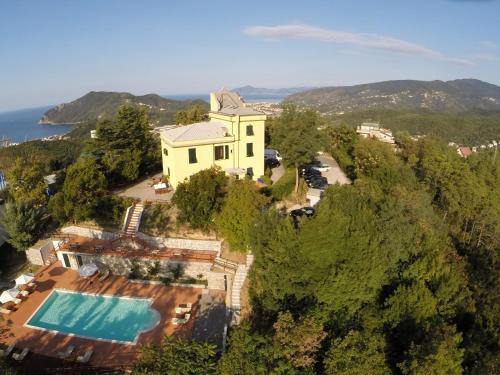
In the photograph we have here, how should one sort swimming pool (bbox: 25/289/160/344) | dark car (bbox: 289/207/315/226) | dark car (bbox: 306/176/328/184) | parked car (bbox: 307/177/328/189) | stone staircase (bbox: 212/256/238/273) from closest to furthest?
swimming pool (bbox: 25/289/160/344) < stone staircase (bbox: 212/256/238/273) < dark car (bbox: 289/207/315/226) < parked car (bbox: 307/177/328/189) < dark car (bbox: 306/176/328/184)

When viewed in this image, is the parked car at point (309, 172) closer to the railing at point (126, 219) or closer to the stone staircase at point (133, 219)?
the stone staircase at point (133, 219)

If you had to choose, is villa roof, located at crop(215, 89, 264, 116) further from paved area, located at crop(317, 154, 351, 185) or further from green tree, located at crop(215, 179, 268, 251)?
green tree, located at crop(215, 179, 268, 251)

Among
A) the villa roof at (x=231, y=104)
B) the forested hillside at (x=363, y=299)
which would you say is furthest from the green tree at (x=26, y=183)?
the forested hillside at (x=363, y=299)

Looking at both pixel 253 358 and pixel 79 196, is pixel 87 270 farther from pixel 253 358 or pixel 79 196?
pixel 253 358


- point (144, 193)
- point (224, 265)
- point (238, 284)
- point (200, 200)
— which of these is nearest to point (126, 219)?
point (144, 193)

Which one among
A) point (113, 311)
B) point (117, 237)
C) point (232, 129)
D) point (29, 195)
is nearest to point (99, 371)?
point (113, 311)

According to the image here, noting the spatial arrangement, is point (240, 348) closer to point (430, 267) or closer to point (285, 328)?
point (285, 328)

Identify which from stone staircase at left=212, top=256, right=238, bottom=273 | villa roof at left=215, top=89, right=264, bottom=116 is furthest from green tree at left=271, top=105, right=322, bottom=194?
stone staircase at left=212, top=256, right=238, bottom=273
